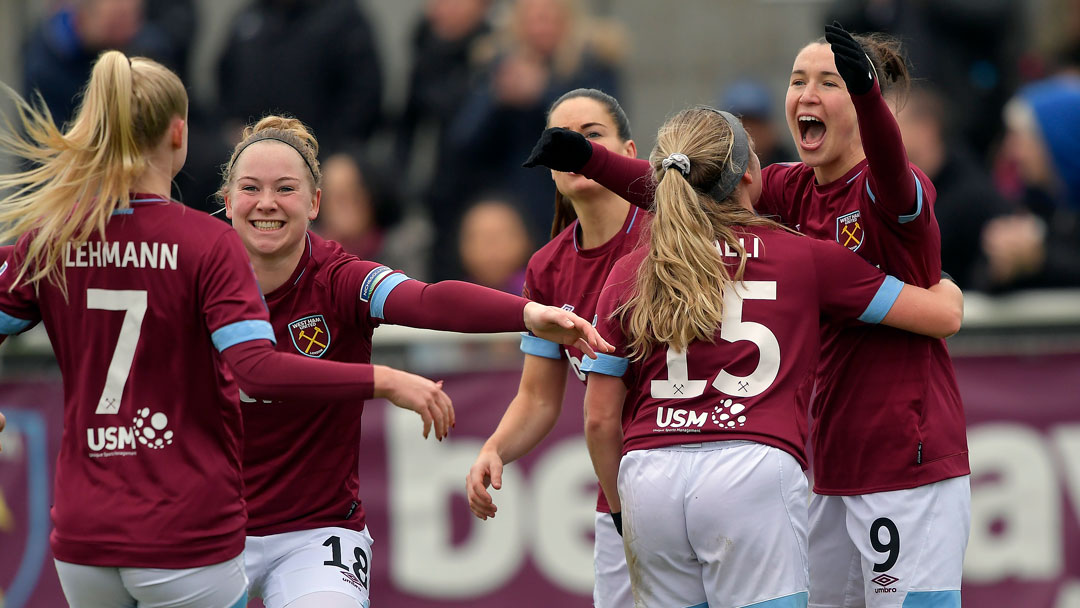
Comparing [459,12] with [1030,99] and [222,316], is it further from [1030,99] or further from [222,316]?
[222,316]

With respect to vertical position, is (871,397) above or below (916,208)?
below

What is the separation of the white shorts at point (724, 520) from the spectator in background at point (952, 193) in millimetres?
3680

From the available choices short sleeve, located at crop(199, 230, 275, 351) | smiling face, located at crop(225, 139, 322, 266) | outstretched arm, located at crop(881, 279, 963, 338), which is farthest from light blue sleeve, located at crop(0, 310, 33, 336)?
outstretched arm, located at crop(881, 279, 963, 338)

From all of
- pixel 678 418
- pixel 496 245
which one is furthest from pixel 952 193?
pixel 678 418

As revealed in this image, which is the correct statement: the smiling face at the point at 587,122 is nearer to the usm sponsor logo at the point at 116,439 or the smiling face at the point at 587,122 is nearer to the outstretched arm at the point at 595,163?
the outstretched arm at the point at 595,163

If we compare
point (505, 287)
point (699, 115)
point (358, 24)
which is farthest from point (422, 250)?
point (699, 115)

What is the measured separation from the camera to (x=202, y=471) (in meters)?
3.76

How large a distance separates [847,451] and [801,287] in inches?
27.6

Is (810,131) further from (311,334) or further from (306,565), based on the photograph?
(306,565)

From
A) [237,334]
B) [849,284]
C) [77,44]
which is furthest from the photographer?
[77,44]

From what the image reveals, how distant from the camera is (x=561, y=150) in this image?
13.9 ft

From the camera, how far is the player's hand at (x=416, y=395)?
3.64 meters

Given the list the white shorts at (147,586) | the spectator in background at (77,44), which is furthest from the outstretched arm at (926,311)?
the spectator in background at (77,44)

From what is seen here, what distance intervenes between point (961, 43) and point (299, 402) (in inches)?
236
